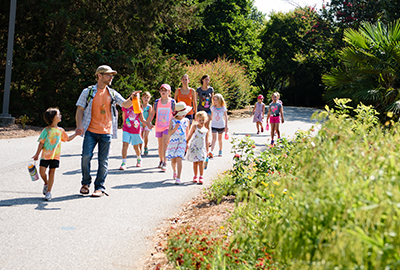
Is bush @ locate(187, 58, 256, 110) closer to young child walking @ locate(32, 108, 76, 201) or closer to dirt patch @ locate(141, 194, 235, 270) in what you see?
young child walking @ locate(32, 108, 76, 201)

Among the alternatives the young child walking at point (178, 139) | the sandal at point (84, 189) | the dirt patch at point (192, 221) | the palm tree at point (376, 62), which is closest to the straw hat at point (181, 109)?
the young child walking at point (178, 139)

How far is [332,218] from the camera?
7.27ft

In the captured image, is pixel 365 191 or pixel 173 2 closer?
Answer: pixel 365 191

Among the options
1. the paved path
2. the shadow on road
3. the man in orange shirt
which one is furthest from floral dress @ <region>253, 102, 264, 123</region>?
the shadow on road

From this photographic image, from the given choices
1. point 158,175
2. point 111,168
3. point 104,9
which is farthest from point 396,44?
point 104,9

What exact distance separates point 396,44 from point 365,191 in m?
10.1

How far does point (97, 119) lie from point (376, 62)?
8.19m

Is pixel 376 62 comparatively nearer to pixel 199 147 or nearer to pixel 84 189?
pixel 199 147

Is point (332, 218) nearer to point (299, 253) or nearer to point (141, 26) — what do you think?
point (299, 253)

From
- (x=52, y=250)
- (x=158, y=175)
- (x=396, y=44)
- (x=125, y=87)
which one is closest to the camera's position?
(x=52, y=250)

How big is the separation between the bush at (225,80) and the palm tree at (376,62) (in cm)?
1031

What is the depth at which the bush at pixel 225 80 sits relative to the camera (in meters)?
22.6

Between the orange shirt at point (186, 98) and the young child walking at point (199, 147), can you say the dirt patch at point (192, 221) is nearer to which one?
the young child walking at point (199, 147)

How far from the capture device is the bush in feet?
74.1
